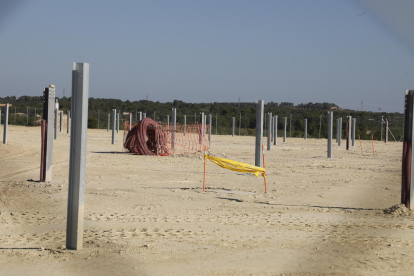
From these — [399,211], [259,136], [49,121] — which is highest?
[49,121]

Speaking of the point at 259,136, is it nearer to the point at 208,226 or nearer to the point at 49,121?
the point at 49,121

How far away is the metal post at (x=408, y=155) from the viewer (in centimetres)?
888

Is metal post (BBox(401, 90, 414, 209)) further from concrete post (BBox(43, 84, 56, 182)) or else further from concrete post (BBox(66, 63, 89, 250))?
concrete post (BBox(43, 84, 56, 182))

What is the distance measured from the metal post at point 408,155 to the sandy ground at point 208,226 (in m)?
0.48

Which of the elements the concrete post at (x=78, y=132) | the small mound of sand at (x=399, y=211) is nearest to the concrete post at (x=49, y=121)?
the concrete post at (x=78, y=132)

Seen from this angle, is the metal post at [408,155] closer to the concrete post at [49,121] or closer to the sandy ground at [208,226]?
the sandy ground at [208,226]

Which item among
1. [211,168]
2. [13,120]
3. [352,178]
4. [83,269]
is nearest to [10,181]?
[211,168]

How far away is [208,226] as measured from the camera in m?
7.32

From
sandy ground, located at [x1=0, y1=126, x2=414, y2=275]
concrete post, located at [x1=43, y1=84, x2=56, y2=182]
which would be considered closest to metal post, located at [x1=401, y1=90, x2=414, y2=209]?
sandy ground, located at [x1=0, y1=126, x2=414, y2=275]

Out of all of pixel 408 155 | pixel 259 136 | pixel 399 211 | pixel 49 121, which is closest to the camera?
pixel 399 211

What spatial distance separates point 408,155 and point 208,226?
405cm

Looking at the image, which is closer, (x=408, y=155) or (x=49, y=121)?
(x=408, y=155)

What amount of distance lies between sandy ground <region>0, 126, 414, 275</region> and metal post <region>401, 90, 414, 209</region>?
1.57 feet

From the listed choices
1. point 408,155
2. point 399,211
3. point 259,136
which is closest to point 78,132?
point 399,211
